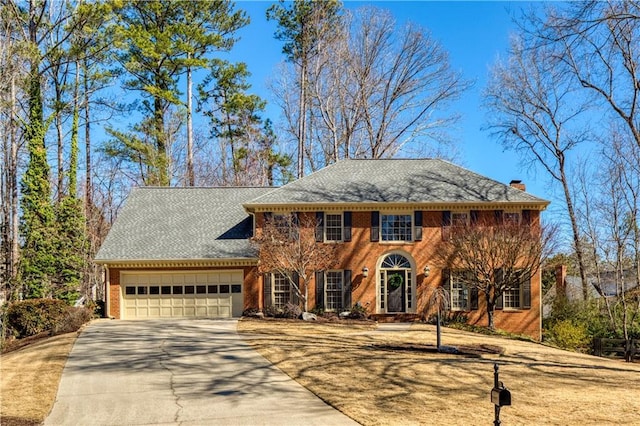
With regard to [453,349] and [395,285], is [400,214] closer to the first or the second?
[395,285]

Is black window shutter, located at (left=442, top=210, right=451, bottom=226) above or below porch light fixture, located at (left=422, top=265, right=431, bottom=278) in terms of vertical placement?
above

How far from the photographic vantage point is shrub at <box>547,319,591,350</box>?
915 inches

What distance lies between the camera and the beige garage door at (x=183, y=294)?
2450 centimetres

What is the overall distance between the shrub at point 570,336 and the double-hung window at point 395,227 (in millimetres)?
7696

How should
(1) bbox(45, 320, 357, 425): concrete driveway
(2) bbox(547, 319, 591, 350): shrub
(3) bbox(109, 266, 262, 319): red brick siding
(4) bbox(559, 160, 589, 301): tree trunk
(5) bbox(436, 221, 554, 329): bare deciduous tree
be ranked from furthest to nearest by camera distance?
(4) bbox(559, 160, 589, 301): tree trunk
(3) bbox(109, 266, 262, 319): red brick siding
(2) bbox(547, 319, 591, 350): shrub
(5) bbox(436, 221, 554, 329): bare deciduous tree
(1) bbox(45, 320, 357, 425): concrete driveway

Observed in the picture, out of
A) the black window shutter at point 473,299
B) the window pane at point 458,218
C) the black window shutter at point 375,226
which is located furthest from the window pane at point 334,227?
the black window shutter at point 473,299

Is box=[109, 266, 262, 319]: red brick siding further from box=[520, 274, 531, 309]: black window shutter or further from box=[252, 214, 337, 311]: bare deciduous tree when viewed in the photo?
box=[520, 274, 531, 309]: black window shutter

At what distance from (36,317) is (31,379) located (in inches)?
386

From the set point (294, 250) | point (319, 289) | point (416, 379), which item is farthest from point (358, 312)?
point (416, 379)

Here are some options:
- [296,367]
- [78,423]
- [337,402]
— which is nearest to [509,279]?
[296,367]

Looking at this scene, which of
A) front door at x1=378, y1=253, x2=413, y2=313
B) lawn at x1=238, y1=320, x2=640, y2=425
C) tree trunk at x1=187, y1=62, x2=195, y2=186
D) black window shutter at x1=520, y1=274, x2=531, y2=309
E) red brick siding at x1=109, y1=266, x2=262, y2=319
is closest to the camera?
lawn at x1=238, y1=320, x2=640, y2=425

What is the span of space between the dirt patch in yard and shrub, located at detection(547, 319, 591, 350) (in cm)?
1924

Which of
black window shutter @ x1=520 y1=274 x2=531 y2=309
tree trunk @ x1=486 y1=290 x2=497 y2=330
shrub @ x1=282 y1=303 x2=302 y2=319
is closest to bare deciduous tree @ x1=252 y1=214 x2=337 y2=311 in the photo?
shrub @ x1=282 y1=303 x2=302 y2=319

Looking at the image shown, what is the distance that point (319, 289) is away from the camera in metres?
24.4
